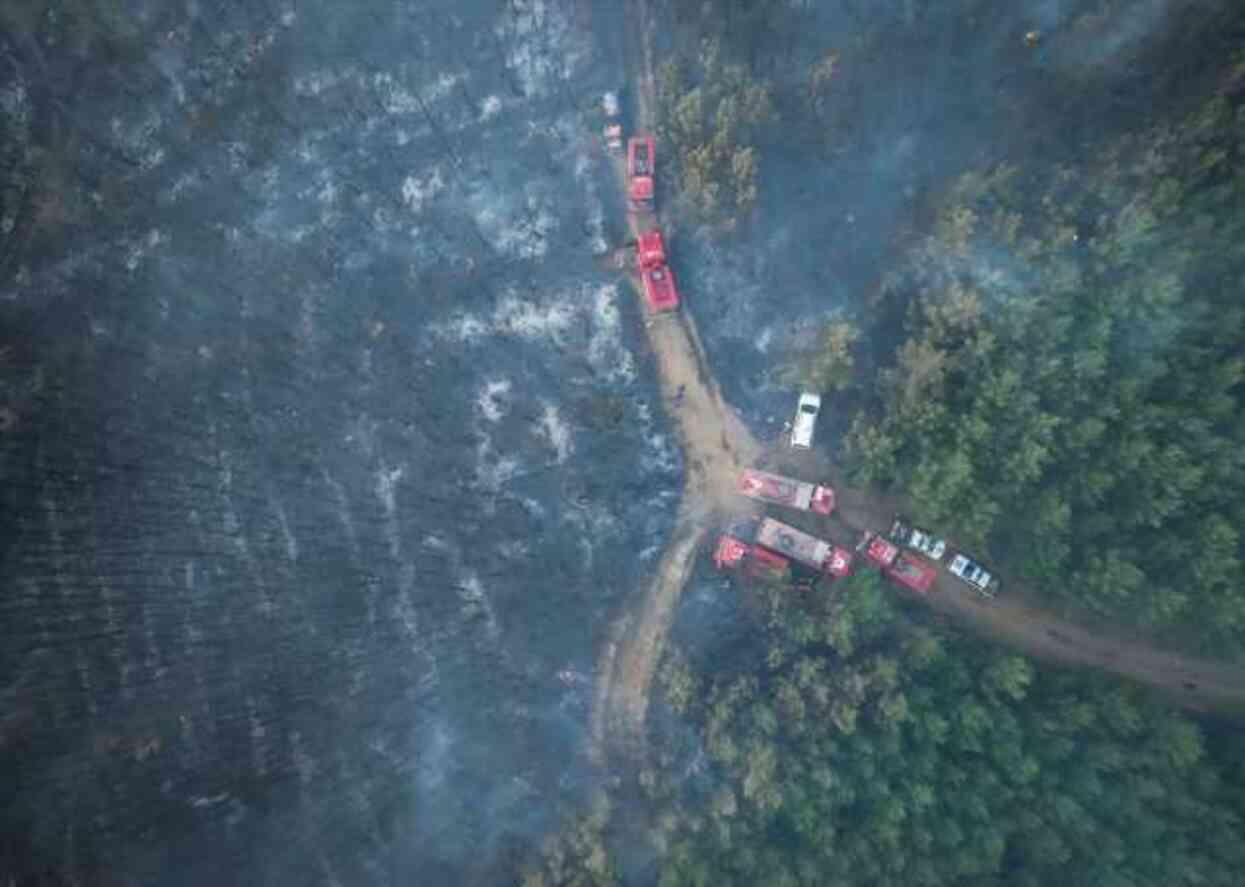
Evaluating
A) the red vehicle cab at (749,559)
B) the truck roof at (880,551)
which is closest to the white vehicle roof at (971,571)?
the truck roof at (880,551)

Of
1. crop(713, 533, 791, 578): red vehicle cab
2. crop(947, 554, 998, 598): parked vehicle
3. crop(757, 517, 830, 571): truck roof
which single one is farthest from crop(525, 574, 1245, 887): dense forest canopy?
crop(947, 554, 998, 598): parked vehicle

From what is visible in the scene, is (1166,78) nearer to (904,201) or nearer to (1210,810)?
(904,201)

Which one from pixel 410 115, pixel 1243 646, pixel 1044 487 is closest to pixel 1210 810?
pixel 1243 646

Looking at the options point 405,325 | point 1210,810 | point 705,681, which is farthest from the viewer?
point 405,325

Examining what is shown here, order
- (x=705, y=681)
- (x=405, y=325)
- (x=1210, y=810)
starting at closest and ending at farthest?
(x=1210, y=810), (x=705, y=681), (x=405, y=325)

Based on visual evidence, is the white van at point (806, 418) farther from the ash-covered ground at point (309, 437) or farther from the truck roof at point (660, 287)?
the truck roof at point (660, 287)
